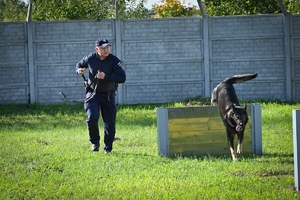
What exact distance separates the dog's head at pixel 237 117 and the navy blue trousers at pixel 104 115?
6.14 ft

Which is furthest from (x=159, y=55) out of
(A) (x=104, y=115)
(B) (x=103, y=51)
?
(B) (x=103, y=51)

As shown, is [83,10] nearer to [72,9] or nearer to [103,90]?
[72,9]

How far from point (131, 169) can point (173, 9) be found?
2585 centimetres

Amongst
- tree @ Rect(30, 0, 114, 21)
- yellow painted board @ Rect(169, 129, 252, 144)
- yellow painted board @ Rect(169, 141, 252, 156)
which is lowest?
yellow painted board @ Rect(169, 141, 252, 156)

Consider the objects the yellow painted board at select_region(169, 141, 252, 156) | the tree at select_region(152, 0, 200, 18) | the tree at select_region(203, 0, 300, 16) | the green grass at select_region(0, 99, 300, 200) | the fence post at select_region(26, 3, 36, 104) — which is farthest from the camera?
the tree at select_region(152, 0, 200, 18)

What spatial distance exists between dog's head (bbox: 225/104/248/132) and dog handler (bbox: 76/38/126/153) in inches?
69.3

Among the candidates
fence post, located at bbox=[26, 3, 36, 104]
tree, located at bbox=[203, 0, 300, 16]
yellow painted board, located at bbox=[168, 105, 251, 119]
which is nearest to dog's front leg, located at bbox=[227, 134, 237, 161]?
yellow painted board, located at bbox=[168, 105, 251, 119]

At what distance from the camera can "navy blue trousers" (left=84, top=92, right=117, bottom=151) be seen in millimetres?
10977

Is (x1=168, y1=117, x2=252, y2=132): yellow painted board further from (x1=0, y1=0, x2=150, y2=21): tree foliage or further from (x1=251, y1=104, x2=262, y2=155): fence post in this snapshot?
(x1=0, y1=0, x2=150, y2=21): tree foliage

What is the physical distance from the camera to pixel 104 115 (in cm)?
1115

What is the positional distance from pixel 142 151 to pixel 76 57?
335 inches

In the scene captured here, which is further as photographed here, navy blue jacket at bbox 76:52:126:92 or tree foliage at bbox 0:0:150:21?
tree foliage at bbox 0:0:150:21

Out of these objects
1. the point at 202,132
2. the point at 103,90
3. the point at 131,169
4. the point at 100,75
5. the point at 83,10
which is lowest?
the point at 131,169

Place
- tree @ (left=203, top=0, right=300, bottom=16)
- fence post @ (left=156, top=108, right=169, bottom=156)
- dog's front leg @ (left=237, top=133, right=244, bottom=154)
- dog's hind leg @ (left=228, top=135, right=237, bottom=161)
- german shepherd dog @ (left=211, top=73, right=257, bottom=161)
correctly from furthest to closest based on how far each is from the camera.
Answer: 1. tree @ (left=203, top=0, right=300, bottom=16)
2. fence post @ (left=156, top=108, right=169, bottom=156)
3. dog's front leg @ (left=237, top=133, right=244, bottom=154)
4. german shepherd dog @ (left=211, top=73, right=257, bottom=161)
5. dog's hind leg @ (left=228, top=135, right=237, bottom=161)
